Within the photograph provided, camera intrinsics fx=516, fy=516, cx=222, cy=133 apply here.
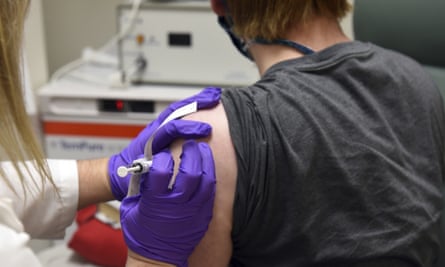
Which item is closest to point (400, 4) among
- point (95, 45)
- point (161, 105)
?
point (161, 105)

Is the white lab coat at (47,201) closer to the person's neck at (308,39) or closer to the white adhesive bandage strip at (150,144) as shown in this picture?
the white adhesive bandage strip at (150,144)

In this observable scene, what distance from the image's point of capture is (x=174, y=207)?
81 cm

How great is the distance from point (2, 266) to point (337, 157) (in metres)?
0.54

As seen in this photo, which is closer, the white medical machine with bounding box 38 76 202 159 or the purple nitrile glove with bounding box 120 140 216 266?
the purple nitrile glove with bounding box 120 140 216 266

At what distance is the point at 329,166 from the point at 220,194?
7.5 inches

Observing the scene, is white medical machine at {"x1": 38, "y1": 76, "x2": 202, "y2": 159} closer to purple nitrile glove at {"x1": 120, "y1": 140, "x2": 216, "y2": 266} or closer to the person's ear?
the person's ear

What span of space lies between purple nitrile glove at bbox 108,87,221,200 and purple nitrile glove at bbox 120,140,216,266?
0.02 meters

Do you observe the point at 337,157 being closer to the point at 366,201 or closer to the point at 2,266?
the point at 366,201

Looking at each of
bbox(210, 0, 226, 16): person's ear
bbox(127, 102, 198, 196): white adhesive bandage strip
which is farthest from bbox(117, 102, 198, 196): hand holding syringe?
bbox(210, 0, 226, 16): person's ear

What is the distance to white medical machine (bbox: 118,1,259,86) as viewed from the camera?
A: 1797mm

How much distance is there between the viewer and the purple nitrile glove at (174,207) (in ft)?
2.66

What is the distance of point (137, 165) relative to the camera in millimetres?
829

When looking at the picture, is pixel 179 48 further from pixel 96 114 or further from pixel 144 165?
pixel 144 165

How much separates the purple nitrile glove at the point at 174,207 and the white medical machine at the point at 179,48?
1021 mm
